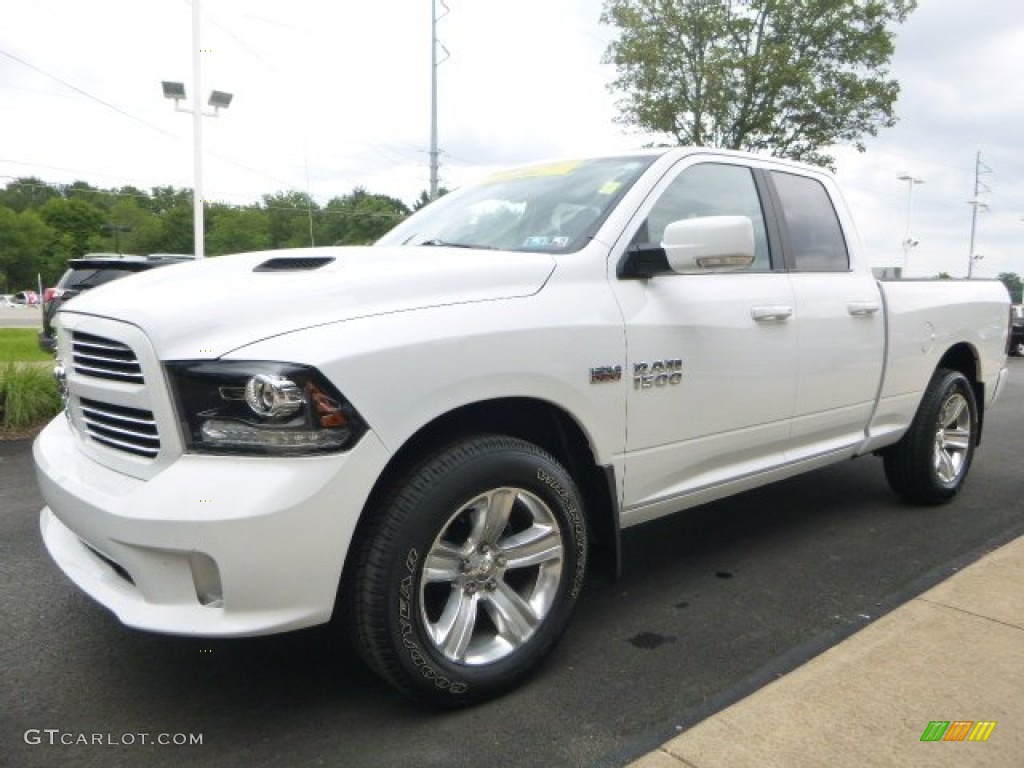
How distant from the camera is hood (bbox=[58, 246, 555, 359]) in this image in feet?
7.13

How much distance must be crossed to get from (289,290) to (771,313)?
206 centimetres

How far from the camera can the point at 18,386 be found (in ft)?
22.8

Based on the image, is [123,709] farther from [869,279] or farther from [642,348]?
[869,279]

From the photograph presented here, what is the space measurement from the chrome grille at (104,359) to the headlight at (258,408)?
0.67ft

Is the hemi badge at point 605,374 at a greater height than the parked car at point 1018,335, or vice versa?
the hemi badge at point 605,374

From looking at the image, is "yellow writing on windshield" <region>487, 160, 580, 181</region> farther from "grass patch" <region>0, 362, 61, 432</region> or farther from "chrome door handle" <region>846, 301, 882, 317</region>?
"grass patch" <region>0, 362, 61, 432</region>

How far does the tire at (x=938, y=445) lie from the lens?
464 cm

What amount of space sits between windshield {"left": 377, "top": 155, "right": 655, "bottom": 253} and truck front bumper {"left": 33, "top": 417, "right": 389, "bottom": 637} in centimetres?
124

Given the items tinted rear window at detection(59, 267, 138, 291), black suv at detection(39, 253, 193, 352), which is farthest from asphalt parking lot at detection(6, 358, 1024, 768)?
tinted rear window at detection(59, 267, 138, 291)

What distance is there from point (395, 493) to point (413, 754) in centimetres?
74

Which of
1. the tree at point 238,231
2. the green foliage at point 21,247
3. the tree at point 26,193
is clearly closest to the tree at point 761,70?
the tree at point 238,231

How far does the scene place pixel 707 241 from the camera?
2.83 m

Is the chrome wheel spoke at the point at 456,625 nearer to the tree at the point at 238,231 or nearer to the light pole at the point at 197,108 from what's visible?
the light pole at the point at 197,108

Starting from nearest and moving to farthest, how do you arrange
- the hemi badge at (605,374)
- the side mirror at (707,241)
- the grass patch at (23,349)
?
the hemi badge at (605,374) → the side mirror at (707,241) → the grass patch at (23,349)
